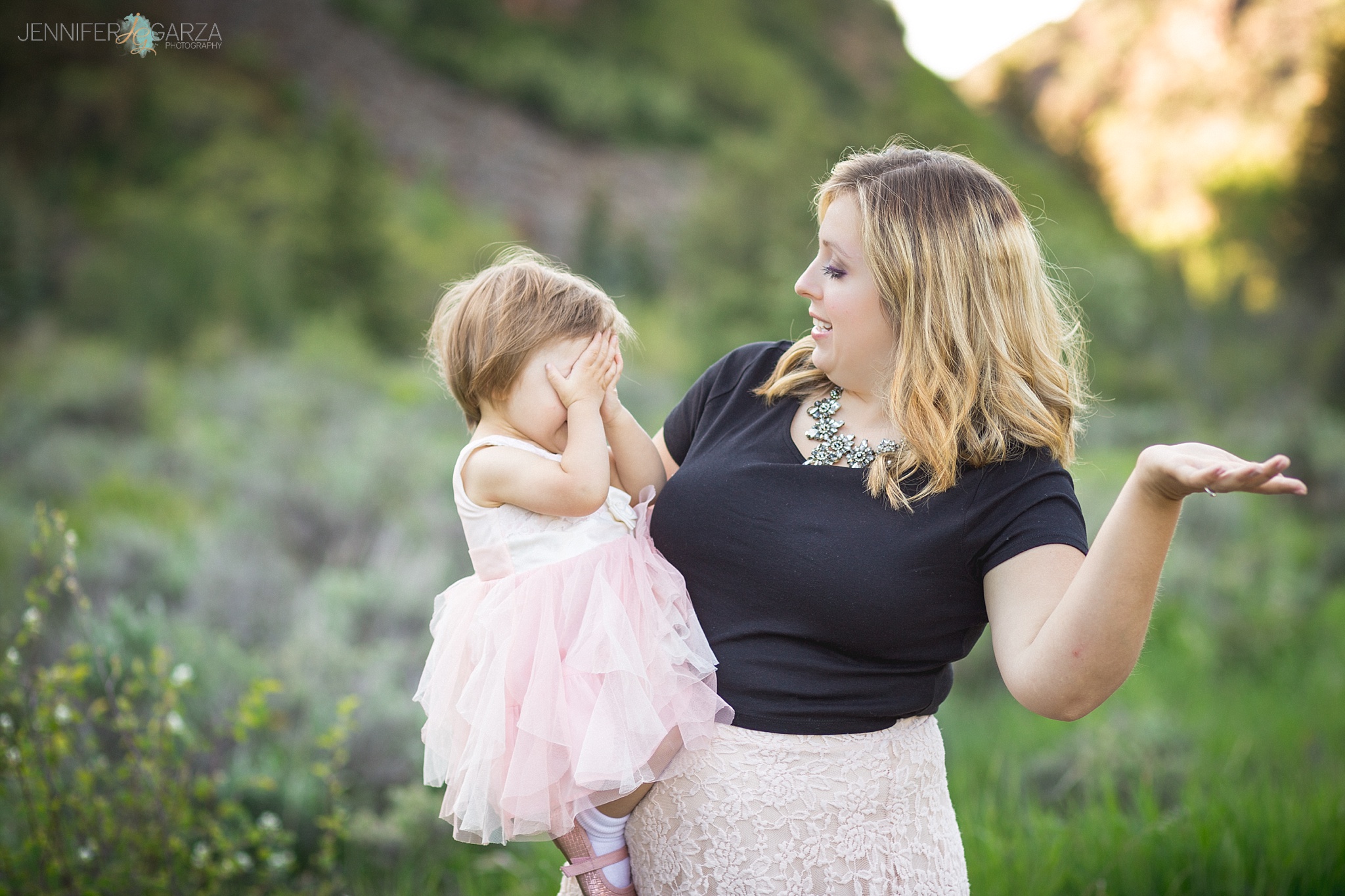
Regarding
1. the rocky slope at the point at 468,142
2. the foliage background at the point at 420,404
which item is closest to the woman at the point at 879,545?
the foliage background at the point at 420,404

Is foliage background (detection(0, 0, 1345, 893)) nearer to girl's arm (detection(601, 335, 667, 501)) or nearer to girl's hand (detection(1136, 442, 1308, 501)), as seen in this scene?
girl's arm (detection(601, 335, 667, 501))

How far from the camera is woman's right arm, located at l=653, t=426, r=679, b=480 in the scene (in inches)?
87.8

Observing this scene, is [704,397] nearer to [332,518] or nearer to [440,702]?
[440,702]

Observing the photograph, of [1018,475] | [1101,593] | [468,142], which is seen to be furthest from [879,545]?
[468,142]

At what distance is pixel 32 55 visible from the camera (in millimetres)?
14039

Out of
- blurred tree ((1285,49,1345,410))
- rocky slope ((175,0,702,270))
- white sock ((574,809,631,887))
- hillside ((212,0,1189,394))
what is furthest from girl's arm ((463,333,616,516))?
blurred tree ((1285,49,1345,410))

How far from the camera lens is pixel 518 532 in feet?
6.06

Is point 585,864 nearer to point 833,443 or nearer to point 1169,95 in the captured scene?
point 833,443

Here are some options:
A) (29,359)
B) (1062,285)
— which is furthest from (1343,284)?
(29,359)

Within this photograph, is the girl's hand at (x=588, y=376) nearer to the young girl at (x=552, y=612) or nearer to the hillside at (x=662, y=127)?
the young girl at (x=552, y=612)

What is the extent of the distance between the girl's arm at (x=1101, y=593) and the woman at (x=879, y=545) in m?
0.01

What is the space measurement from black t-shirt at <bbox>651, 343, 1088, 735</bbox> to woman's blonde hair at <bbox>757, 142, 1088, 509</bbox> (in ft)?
0.27

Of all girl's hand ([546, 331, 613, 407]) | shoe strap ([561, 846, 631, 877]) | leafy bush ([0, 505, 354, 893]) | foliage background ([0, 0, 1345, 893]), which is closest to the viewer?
shoe strap ([561, 846, 631, 877])

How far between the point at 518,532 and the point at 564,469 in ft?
0.57
